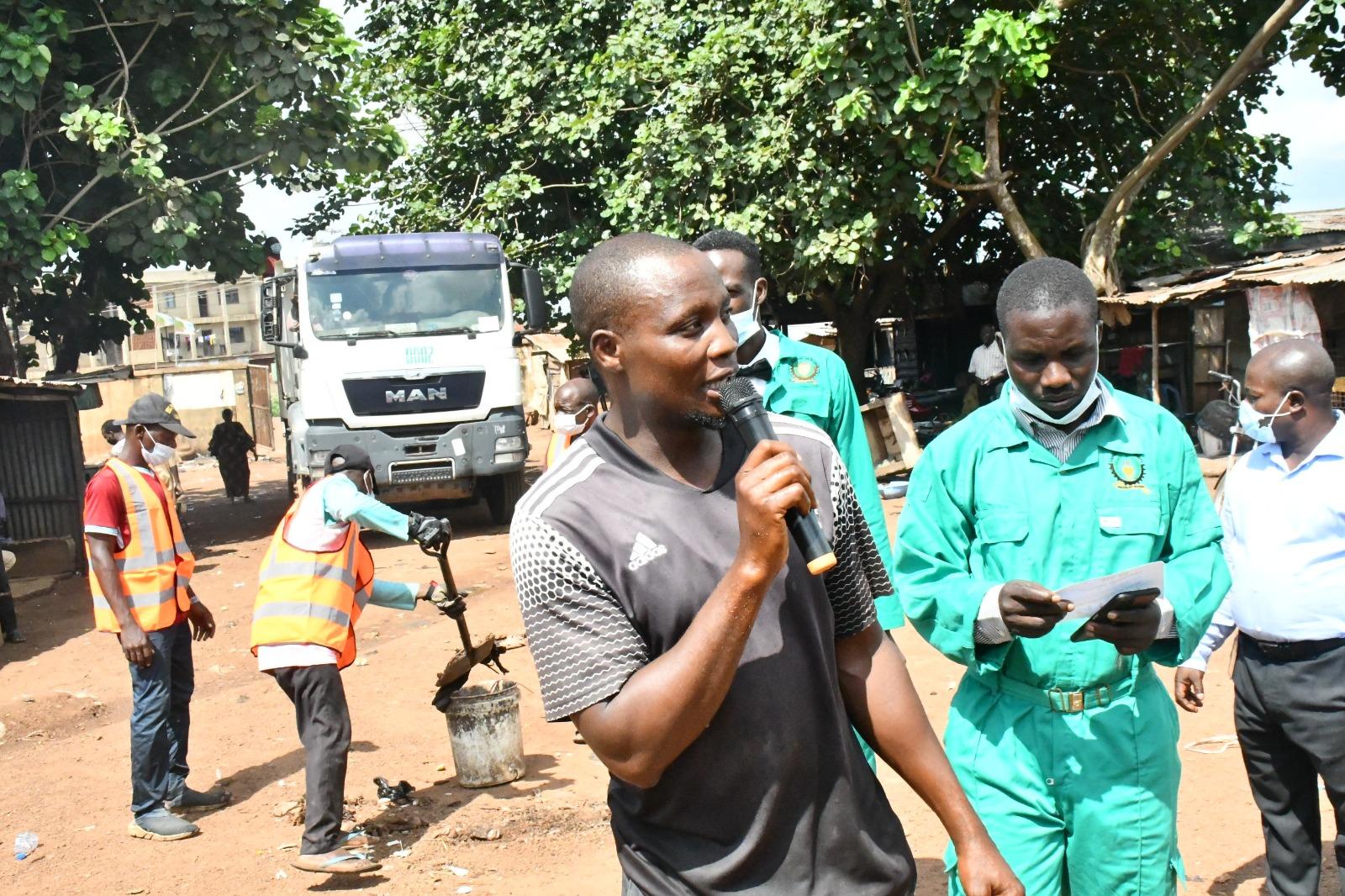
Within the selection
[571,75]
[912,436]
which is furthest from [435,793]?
[571,75]

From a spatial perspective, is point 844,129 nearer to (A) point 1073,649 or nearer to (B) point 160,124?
(B) point 160,124

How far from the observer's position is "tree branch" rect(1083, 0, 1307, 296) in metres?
12.2

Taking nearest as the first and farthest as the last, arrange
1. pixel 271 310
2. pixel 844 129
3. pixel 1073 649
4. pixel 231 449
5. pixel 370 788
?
pixel 1073 649, pixel 370 788, pixel 844 129, pixel 271 310, pixel 231 449

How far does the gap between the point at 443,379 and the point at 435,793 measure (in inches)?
329

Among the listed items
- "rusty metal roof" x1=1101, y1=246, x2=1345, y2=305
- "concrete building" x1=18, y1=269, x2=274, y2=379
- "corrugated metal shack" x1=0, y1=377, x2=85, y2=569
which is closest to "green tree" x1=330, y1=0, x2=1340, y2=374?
"rusty metal roof" x1=1101, y1=246, x2=1345, y2=305

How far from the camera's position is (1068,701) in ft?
9.44

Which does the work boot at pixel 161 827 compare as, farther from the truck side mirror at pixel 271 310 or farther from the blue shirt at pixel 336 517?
the truck side mirror at pixel 271 310

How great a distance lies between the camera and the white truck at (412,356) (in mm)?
14055

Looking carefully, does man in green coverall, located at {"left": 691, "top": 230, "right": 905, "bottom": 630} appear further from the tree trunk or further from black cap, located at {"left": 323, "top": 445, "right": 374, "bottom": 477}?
the tree trunk

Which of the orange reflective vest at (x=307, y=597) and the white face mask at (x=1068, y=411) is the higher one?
the white face mask at (x=1068, y=411)

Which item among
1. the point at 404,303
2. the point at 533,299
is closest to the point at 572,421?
the point at 533,299

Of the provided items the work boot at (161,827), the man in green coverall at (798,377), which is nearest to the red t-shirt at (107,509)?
the work boot at (161,827)

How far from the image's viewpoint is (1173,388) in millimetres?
16266

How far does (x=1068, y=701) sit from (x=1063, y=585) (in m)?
0.27
